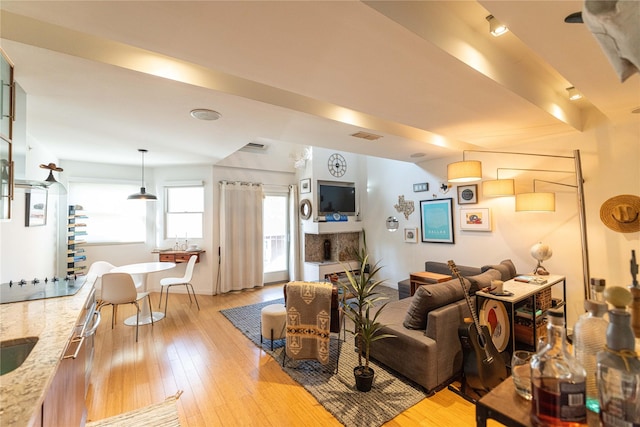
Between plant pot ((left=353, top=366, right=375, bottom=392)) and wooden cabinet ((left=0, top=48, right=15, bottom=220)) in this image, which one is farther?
plant pot ((left=353, top=366, right=375, bottom=392))

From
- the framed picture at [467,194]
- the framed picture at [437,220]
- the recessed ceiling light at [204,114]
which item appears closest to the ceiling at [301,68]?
the recessed ceiling light at [204,114]

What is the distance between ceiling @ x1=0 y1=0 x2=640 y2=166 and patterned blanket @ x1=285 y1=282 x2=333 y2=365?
1704 millimetres

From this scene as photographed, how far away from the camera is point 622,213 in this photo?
2.94 meters

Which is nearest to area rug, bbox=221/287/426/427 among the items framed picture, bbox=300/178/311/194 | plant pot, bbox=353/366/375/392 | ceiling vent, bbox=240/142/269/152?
plant pot, bbox=353/366/375/392

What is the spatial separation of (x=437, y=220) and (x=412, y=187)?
799 millimetres

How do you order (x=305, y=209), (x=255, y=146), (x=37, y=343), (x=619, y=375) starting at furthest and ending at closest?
(x=305, y=209), (x=255, y=146), (x=37, y=343), (x=619, y=375)

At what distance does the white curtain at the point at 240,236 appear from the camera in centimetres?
532

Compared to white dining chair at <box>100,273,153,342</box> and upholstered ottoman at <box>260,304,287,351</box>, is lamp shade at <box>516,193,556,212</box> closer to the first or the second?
upholstered ottoman at <box>260,304,287,351</box>

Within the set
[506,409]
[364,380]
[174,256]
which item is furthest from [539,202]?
[174,256]

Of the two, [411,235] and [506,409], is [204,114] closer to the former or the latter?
[506,409]

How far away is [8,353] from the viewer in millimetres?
1291

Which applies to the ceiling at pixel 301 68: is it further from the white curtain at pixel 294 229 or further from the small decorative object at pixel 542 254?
the white curtain at pixel 294 229

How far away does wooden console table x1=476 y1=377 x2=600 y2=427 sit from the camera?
0.74m

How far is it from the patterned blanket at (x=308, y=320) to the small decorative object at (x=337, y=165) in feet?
12.0
